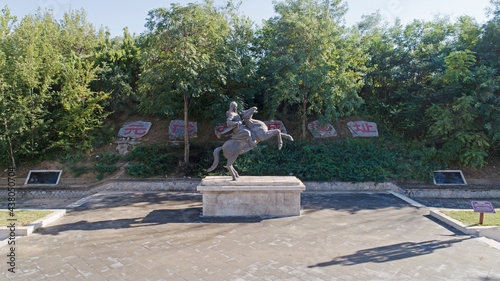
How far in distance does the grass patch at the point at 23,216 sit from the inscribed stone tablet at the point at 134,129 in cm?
703

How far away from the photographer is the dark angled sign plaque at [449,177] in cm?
1255

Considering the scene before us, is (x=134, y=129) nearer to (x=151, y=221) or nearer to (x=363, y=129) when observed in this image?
(x=151, y=221)

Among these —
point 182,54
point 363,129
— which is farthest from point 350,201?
point 182,54

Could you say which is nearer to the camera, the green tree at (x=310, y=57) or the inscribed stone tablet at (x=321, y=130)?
the green tree at (x=310, y=57)

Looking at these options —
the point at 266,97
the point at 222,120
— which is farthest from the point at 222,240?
the point at 266,97

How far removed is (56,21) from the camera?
1961 centimetres

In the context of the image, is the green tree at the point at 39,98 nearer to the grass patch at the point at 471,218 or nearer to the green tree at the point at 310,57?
the green tree at the point at 310,57

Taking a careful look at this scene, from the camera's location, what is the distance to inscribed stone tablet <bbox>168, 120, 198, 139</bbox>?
15234 millimetres

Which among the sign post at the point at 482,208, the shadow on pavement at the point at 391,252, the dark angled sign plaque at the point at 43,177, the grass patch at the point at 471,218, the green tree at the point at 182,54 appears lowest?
the shadow on pavement at the point at 391,252

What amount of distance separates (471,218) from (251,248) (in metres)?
5.84

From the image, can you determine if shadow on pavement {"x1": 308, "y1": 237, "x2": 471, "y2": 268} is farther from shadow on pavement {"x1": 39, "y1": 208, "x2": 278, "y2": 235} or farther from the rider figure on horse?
the rider figure on horse

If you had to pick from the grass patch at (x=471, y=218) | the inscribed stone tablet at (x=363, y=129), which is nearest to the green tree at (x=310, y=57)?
the inscribed stone tablet at (x=363, y=129)

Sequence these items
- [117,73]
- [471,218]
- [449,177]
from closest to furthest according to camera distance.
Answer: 1. [471,218]
2. [449,177]
3. [117,73]

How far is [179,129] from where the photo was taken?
15.5 metres
